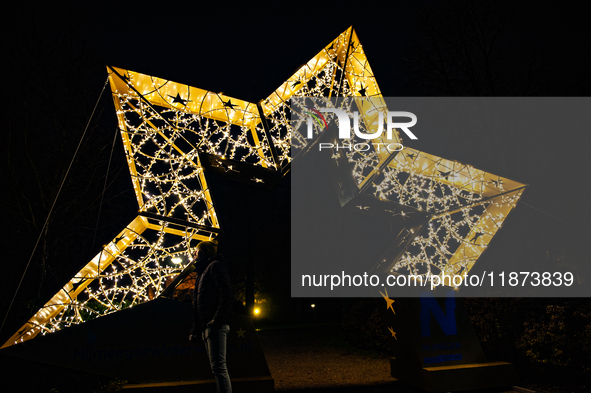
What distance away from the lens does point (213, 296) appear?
12.8ft

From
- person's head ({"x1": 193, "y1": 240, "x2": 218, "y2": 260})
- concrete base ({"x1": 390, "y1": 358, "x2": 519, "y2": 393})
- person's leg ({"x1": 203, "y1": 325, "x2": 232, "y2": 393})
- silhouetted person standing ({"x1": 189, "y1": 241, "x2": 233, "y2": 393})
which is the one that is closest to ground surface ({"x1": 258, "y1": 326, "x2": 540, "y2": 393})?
concrete base ({"x1": 390, "y1": 358, "x2": 519, "y2": 393})

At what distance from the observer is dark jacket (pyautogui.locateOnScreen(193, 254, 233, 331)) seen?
379 centimetres

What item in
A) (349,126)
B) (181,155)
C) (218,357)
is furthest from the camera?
(349,126)

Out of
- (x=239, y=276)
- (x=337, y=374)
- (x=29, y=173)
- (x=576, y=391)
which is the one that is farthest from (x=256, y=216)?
(x=576, y=391)

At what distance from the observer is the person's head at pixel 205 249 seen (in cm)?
417

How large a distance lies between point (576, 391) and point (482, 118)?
635 cm

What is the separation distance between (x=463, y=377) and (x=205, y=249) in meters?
3.65

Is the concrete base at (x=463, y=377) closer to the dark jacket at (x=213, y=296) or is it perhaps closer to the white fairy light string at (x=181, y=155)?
the white fairy light string at (x=181, y=155)

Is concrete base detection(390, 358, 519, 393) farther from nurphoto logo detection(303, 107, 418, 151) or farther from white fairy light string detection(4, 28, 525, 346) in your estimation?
nurphoto logo detection(303, 107, 418, 151)

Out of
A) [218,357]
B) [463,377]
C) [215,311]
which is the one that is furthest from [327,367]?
[215,311]

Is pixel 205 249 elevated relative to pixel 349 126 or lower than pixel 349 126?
lower

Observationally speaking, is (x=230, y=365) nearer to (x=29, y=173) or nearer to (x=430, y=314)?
(x=430, y=314)

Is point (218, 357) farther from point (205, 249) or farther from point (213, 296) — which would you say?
point (205, 249)

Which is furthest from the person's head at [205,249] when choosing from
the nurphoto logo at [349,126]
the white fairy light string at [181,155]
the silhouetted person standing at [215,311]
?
the nurphoto logo at [349,126]
